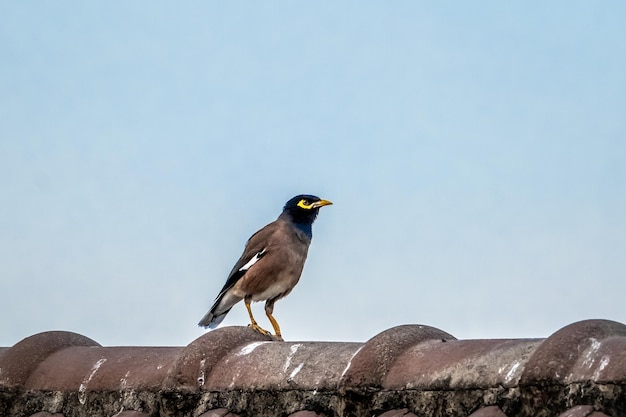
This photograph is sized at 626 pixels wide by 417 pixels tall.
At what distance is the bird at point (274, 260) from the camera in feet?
26.0

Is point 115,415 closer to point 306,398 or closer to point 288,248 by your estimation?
point 306,398

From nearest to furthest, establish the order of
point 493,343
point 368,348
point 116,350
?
point 493,343
point 368,348
point 116,350

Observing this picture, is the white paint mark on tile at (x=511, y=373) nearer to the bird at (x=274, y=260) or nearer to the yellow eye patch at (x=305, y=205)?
the bird at (x=274, y=260)

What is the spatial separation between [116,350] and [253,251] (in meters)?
2.88

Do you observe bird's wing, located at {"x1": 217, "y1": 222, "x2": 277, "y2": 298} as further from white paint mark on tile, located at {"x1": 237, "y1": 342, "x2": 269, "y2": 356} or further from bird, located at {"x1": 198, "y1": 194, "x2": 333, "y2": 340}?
white paint mark on tile, located at {"x1": 237, "y1": 342, "x2": 269, "y2": 356}

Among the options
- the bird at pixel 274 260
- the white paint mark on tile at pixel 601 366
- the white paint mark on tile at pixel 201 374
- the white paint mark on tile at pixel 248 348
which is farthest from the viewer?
the bird at pixel 274 260

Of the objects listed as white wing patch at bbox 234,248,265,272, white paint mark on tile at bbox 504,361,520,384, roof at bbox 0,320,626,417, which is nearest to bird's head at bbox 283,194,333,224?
white wing patch at bbox 234,248,265,272

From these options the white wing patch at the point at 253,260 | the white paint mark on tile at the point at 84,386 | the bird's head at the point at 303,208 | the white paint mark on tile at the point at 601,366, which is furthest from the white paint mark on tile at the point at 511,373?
the bird's head at the point at 303,208

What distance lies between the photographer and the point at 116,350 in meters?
5.23

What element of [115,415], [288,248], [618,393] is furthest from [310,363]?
[288,248]

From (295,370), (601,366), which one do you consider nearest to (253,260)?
(295,370)

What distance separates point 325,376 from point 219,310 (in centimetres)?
430

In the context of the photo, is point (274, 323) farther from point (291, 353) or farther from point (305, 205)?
point (291, 353)

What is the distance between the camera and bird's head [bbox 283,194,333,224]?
8344 mm
